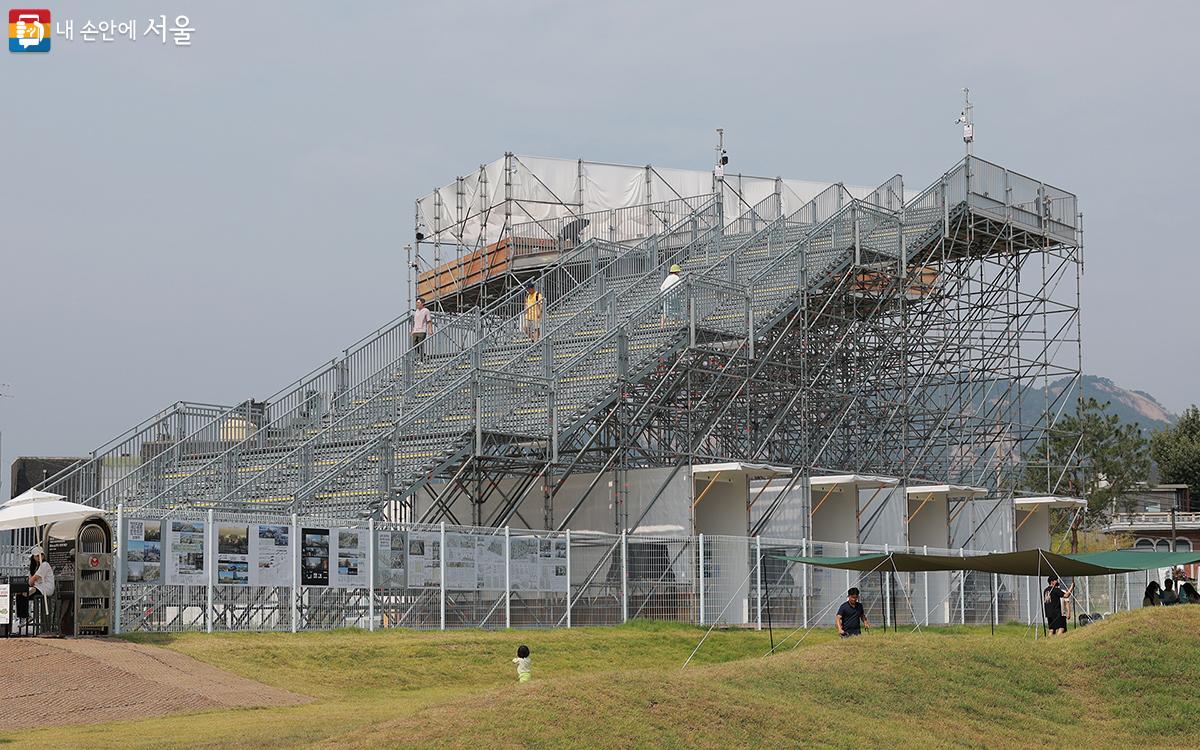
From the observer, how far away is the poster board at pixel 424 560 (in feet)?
86.1

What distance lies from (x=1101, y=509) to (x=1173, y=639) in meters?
66.0

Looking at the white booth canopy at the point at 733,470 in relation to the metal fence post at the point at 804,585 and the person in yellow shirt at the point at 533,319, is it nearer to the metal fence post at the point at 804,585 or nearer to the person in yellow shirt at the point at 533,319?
the metal fence post at the point at 804,585

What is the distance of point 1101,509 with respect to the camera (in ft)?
282

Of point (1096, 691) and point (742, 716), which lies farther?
point (1096, 691)

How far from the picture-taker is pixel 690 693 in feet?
55.2

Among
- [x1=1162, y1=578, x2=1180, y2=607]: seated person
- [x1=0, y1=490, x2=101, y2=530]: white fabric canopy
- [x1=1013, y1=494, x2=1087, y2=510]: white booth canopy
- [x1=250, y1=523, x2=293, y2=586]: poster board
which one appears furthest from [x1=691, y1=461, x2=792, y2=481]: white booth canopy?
[x1=1013, y1=494, x2=1087, y2=510]: white booth canopy

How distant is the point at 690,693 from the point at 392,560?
1007 cm

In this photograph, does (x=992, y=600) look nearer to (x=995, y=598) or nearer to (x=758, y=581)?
(x=995, y=598)

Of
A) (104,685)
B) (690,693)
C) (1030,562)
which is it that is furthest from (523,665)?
(1030,562)

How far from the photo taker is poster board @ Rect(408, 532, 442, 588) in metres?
26.2

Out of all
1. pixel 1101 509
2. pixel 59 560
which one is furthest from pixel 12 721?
pixel 1101 509

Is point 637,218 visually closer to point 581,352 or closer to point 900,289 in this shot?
point 900,289

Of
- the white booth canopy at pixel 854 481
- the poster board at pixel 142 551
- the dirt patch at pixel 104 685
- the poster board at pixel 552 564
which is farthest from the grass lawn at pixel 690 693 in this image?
the white booth canopy at pixel 854 481

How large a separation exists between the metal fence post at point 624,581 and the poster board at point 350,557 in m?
6.14
